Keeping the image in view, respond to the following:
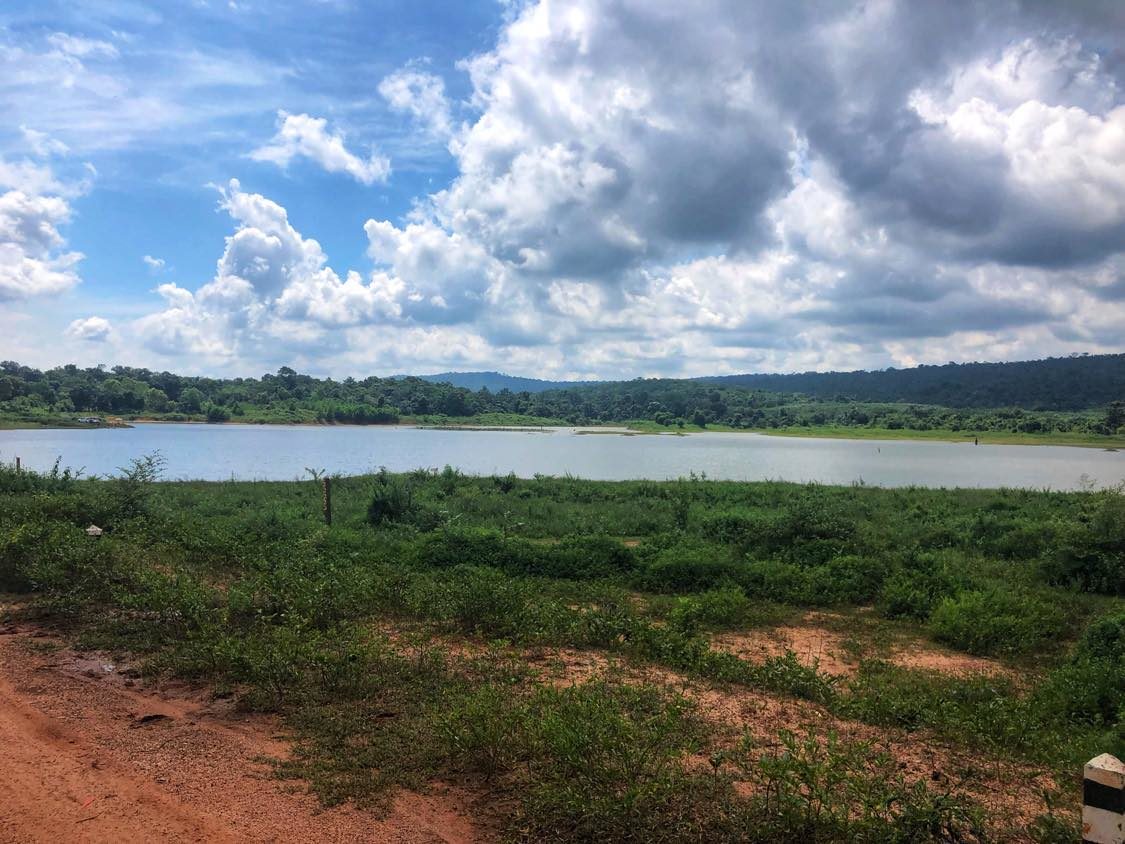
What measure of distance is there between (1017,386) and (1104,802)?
563 feet

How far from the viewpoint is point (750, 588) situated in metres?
11.5

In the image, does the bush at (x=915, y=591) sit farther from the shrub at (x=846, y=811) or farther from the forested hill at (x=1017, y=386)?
the forested hill at (x=1017, y=386)

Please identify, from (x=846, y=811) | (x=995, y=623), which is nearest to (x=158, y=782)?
(x=846, y=811)

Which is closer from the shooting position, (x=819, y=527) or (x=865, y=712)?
(x=865, y=712)

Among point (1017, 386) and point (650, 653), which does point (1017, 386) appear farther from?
point (650, 653)

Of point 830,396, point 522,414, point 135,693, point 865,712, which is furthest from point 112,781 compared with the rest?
point 830,396

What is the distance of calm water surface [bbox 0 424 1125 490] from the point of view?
122 ft

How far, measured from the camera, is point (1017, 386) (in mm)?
146875

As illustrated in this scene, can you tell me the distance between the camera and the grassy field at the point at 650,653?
4309 millimetres

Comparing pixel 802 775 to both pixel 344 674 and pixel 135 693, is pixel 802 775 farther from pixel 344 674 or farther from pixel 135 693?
pixel 135 693

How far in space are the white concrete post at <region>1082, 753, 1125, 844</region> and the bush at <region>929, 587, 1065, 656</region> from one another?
6393 millimetres

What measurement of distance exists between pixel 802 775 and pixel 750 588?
307 inches

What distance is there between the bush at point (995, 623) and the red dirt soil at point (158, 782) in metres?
7.41

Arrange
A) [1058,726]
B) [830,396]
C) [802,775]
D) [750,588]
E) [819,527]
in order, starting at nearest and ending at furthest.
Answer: [802,775] < [1058,726] < [750,588] < [819,527] < [830,396]
